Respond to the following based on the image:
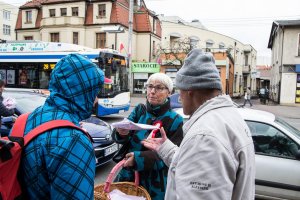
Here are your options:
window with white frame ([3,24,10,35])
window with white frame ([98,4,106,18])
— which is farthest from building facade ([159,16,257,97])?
window with white frame ([3,24,10,35])

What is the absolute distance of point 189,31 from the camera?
155ft

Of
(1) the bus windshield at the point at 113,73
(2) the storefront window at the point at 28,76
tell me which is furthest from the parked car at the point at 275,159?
(2) the storefront window at the point at 28,76

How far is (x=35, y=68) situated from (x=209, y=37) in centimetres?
3824

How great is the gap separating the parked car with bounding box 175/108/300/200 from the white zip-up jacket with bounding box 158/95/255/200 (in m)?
3.17

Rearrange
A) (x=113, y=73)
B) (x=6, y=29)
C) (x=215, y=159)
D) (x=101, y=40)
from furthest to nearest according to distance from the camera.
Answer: (x=6, y=29)
(x=101, y=40)
(x=113, y=73)
(x=215, y=159)

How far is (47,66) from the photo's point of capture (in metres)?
14.6

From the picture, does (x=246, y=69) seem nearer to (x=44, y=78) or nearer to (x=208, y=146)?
(x=44, y=78)

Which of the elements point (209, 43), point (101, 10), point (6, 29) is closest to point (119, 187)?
point (101, 10)

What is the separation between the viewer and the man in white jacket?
1313mm

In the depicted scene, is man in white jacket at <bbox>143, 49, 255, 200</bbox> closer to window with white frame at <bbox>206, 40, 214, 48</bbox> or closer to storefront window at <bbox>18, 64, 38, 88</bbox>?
storefront window at <bbox>18, 64, 38, 88</bbox>

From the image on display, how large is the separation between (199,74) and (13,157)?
993mm

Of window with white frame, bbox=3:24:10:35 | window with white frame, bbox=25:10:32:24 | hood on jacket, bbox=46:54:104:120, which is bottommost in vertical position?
hood on jacket, bbox=46:54:104:120

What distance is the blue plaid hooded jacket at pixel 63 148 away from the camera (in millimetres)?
1435

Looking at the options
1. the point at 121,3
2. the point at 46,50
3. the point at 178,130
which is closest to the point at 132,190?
the point at 178,130
